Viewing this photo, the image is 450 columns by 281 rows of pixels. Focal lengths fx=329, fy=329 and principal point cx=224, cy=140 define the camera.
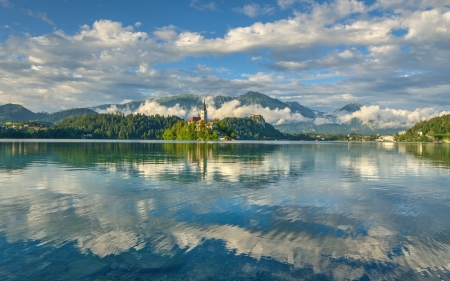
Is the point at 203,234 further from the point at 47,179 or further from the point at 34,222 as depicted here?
the point at 47,179

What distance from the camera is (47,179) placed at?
35562mm

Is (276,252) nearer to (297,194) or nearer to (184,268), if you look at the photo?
(184,268)

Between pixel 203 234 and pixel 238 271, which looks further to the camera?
pixel 203 234

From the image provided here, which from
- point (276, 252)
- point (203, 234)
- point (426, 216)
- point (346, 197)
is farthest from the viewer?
point (346, 197)

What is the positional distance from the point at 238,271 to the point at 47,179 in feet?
98.4

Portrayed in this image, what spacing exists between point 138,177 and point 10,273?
25.7 m

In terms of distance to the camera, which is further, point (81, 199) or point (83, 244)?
point (81, 199)

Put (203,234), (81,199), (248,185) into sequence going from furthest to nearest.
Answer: (248,185) → (81,199) → (203,234)

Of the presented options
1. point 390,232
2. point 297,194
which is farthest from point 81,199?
point 390,232

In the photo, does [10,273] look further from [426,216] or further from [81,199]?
[426,216]

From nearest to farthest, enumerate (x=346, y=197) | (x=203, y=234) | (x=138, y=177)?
(x=203, y=234) → (x=346, y=197) → (x=138, y=177)

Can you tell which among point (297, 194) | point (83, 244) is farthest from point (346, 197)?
point (83, 244)

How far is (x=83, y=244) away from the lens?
15.5 m

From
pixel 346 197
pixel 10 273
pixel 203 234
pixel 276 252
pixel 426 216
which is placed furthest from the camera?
pixel 346 197
